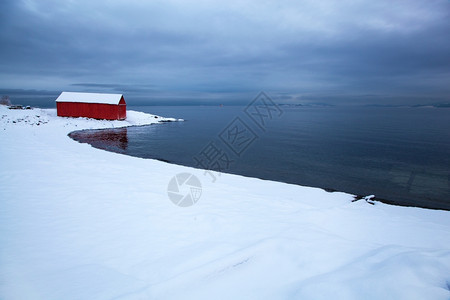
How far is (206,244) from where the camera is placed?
5914 mm

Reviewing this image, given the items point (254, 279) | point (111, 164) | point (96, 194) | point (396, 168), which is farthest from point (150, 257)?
point (396, 168)

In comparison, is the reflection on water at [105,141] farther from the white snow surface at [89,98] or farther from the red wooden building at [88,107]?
the white snow surface at [89,98]

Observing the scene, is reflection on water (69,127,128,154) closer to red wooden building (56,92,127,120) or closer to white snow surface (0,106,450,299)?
white snow surface (0,106,450,299)

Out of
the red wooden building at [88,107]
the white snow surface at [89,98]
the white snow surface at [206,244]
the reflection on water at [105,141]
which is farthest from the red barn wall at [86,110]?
the white snow surface at [206,244]

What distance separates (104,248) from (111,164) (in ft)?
31.6

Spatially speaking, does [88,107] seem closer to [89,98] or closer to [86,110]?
[86,110]

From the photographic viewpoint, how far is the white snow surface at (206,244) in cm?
412

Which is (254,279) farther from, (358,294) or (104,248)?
(104,248)

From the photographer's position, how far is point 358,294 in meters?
3.79

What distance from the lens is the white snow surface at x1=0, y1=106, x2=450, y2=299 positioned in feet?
13.5

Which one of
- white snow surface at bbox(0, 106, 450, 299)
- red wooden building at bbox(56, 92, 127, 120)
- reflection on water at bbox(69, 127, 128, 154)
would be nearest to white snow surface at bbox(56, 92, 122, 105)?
red wooden building at bbox(56, 92, 127, 120)

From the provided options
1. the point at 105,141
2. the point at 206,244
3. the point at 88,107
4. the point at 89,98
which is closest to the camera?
the point at 206,244

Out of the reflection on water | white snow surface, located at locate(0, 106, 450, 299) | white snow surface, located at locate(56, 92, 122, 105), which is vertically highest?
white snow surface, located at locate(56, 92, 122, 105)

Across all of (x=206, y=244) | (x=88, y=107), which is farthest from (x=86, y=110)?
(x=206, y=244)
